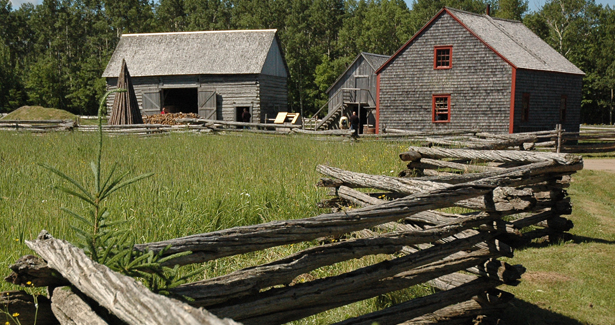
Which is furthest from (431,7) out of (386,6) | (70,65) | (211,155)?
(211,155)

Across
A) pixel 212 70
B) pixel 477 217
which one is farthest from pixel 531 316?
pixel 212 70

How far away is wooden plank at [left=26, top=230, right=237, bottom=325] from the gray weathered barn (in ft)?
114

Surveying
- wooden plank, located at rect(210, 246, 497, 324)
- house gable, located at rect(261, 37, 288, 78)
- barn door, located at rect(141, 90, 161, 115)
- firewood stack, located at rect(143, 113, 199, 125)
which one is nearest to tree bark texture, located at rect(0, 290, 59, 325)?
wooden plank, located at rect(210, 246, 497, 324)

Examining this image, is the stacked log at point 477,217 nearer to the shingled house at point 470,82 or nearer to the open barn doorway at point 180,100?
the shingled house at point 470,82

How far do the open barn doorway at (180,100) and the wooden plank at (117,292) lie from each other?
33167mm

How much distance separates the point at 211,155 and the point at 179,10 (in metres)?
70.9

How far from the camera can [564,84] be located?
29047 millimetres

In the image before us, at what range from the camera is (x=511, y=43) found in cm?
2825

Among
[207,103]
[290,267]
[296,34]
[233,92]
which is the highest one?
[296,34]

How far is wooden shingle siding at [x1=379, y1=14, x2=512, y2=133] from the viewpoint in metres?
26.0

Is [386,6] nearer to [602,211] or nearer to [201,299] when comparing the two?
[602,211]

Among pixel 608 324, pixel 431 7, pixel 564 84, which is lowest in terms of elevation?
pixel 608 324

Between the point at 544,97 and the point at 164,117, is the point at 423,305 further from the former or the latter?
the point at 164,117

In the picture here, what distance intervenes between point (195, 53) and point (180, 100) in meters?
5.08
